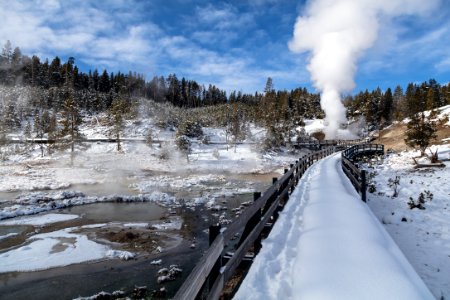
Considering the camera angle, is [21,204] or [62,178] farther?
[62,178]

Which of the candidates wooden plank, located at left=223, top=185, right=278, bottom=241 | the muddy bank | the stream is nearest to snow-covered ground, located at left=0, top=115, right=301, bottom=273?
the stream

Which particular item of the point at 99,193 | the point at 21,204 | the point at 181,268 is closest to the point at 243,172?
Result: the point at 99,193

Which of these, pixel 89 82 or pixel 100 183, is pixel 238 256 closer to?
pixel 100 183

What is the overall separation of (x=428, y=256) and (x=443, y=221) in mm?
3759

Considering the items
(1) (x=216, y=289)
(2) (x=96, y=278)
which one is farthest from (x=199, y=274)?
(2) (x=96, y=278)

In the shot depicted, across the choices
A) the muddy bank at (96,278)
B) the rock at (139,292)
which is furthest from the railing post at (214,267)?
the rock at (139,292)

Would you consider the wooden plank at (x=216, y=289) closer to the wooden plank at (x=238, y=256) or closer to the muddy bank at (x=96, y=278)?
the wooden plank at (x=238, y=256)

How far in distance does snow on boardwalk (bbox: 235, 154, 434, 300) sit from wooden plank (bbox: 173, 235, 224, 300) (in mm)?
1078

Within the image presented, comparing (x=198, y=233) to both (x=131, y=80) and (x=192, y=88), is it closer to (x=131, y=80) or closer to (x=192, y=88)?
(x=131, y=80)

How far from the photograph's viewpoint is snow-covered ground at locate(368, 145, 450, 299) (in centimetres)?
664

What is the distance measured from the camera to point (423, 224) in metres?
10.1

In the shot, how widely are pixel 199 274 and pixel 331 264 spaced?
2.85 m

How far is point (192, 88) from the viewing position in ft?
443

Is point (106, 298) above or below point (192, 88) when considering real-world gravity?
below
